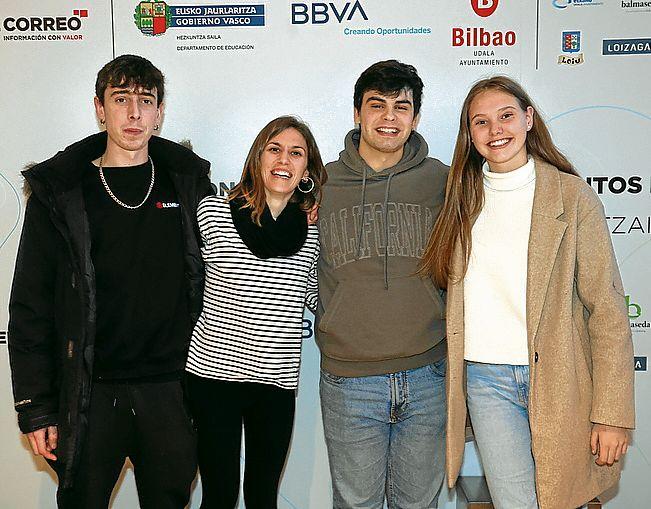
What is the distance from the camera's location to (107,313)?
1.94 m

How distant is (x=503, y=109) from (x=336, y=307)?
728mm

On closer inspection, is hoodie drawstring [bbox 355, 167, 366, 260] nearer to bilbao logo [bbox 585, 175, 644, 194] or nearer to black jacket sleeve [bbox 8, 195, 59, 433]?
black jacket sleeve [bbox 8, 195, 59, 433]

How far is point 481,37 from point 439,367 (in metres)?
1.33

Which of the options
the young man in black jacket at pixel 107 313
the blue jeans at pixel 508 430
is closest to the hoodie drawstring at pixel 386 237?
the blue jeans at pixel 508 430

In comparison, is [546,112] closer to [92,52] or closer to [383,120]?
[383,120]

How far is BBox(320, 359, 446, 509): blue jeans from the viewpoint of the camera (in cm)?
200

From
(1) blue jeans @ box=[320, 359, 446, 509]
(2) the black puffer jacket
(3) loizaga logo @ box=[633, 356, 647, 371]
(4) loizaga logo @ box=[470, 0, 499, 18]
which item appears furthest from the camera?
(3) loizaga logo @ box=[633, 356, 647, 371]

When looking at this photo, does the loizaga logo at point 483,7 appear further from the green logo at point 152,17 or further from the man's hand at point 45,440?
the man's hand at point 45,440

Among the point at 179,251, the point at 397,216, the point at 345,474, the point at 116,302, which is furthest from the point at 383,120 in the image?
the point at 345,474

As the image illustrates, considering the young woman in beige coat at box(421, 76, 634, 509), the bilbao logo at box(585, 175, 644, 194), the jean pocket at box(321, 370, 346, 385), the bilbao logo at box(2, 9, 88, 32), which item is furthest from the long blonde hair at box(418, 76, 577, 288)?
the bilbao logo at box(2, 9, 88, 32)

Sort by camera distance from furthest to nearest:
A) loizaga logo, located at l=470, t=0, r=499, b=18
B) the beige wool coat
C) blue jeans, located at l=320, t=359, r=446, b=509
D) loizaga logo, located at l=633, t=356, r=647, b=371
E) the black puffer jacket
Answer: loizaga logo, located at l=633, t=356, r=647, b=371 < loizaga logo, located at l=470, t=0, r=499, b=18 < blue jeans, located at l=320, t=359, r=446, b=509 < the black puffer jacket < the beige wool coat

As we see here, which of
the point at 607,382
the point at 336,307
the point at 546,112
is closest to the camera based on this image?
the point at 607,382

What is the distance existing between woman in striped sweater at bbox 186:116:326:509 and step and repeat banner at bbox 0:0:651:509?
27.4 inches

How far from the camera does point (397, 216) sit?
6.65 feet
